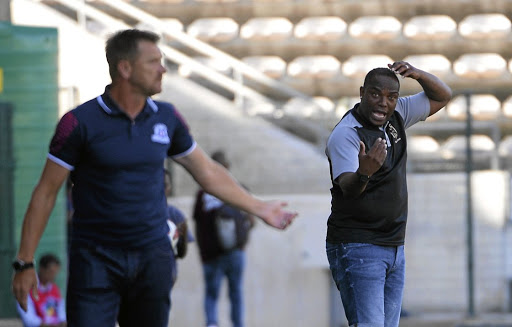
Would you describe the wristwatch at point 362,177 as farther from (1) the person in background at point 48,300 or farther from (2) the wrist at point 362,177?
(1) the person in background at point 48,300

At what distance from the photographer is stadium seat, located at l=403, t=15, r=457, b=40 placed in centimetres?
1769

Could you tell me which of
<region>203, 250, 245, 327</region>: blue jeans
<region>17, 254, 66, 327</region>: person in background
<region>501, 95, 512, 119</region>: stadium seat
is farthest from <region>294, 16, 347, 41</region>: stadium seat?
<region>17, 254, 66, 327</region>: person in background

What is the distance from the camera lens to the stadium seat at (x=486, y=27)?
57.6 feet

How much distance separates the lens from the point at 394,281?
17.9ft

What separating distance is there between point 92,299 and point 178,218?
7.08 ft

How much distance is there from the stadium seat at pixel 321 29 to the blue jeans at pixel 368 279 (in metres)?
12.5

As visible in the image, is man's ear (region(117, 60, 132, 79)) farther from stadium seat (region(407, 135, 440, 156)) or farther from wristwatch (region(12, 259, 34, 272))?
stadium seat (region(407, 135, 440, 156))

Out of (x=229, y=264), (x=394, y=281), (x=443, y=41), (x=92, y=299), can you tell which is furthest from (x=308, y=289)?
(x=443, y=41)

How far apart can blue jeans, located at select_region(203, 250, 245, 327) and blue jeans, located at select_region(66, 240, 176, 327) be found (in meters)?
5.32

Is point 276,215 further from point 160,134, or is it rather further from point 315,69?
point 315,69

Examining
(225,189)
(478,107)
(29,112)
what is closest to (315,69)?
(478,107)

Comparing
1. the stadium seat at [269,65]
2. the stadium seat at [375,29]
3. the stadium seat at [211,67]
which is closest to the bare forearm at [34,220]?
the stadium seat at [211,67]

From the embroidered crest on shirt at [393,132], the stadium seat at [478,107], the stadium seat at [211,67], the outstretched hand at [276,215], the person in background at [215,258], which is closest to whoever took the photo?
the outstretched hand at [276,215]

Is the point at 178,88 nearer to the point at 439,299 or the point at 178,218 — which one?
the point at 439,299
